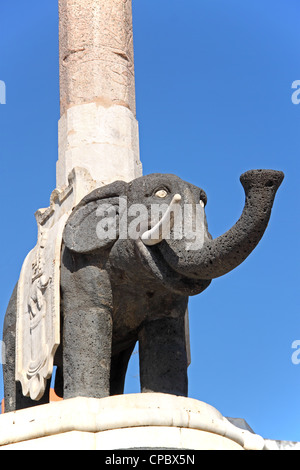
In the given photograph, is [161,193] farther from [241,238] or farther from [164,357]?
[164,357]

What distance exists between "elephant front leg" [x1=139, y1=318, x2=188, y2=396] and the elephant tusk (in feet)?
2.74

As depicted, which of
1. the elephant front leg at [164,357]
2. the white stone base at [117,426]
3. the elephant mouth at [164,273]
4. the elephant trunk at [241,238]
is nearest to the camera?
the white stone base at [117,426]

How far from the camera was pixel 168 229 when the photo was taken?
421 inches

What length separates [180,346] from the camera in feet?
37.0

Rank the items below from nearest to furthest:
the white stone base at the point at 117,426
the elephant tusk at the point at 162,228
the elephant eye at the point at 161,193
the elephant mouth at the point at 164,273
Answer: the white stone base at the point at 117,426, the elephant tusk at the point at 162,228, the elephant mouth at the point at 164,273, the elephant eye at the point at 161,193

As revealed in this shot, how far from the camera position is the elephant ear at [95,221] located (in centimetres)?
1105

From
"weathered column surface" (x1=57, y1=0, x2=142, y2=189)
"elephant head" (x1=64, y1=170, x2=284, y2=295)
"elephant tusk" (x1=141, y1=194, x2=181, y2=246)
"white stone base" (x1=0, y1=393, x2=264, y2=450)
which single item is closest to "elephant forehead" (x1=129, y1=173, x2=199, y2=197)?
"elephant head" (x1=64, y1=170, x2=284, y2=295)

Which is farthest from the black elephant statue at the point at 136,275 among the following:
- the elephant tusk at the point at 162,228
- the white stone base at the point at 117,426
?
the white stone base at the point at 117,426

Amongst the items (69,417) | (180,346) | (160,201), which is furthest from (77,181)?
(69,417)

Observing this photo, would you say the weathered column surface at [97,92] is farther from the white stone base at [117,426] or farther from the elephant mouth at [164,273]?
the white stone base at [117,426]

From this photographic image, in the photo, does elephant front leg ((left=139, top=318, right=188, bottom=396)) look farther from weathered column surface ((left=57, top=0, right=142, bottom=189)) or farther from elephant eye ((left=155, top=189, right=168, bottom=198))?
weathered column surface ((left=57, top=0, right=142, bottom=189))

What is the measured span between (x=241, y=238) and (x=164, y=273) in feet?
2.86

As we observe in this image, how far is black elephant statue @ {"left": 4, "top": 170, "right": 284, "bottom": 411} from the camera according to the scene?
35.0ft

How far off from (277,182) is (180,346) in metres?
1.85
